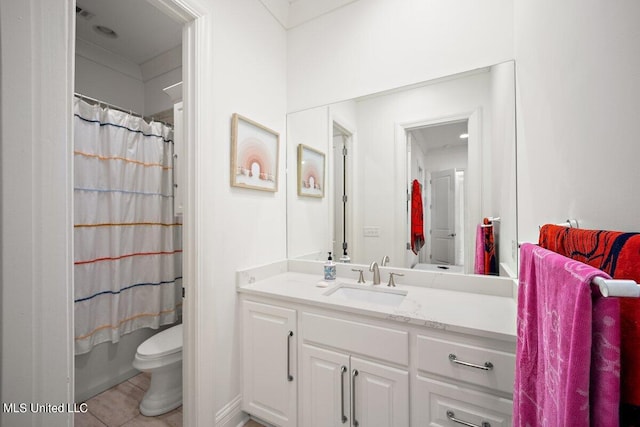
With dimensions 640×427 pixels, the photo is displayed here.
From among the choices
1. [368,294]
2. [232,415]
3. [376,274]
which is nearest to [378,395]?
[368,294]

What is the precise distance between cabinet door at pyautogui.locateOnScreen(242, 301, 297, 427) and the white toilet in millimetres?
583

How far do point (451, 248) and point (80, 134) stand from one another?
268cm

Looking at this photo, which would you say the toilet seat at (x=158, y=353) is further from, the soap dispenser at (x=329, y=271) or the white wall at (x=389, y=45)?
the white wall at (x=389, y=45)

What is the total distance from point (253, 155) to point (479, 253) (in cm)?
155

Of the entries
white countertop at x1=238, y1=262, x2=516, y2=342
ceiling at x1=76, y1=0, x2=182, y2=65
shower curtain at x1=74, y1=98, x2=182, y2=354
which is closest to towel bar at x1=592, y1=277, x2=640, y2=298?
white countertop at x1=238, y1=262, x2=516, y2=342

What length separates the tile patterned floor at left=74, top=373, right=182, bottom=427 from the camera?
5.48 feet

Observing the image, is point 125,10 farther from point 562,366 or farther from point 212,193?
point 562,366

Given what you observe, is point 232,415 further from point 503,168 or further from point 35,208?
point 503,168

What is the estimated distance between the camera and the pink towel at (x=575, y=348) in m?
0.38

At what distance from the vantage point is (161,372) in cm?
180

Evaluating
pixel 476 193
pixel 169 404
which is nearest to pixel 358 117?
pixel 476 193

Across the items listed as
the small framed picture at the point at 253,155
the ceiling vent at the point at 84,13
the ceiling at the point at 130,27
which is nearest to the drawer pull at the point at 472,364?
the small framed picture at the point at 253,155

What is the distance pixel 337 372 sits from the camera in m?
1.30

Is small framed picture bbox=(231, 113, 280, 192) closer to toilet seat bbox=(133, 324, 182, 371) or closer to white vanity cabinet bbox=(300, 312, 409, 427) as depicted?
white vanity cabinet bbox=(300, 312, 409, 427)
